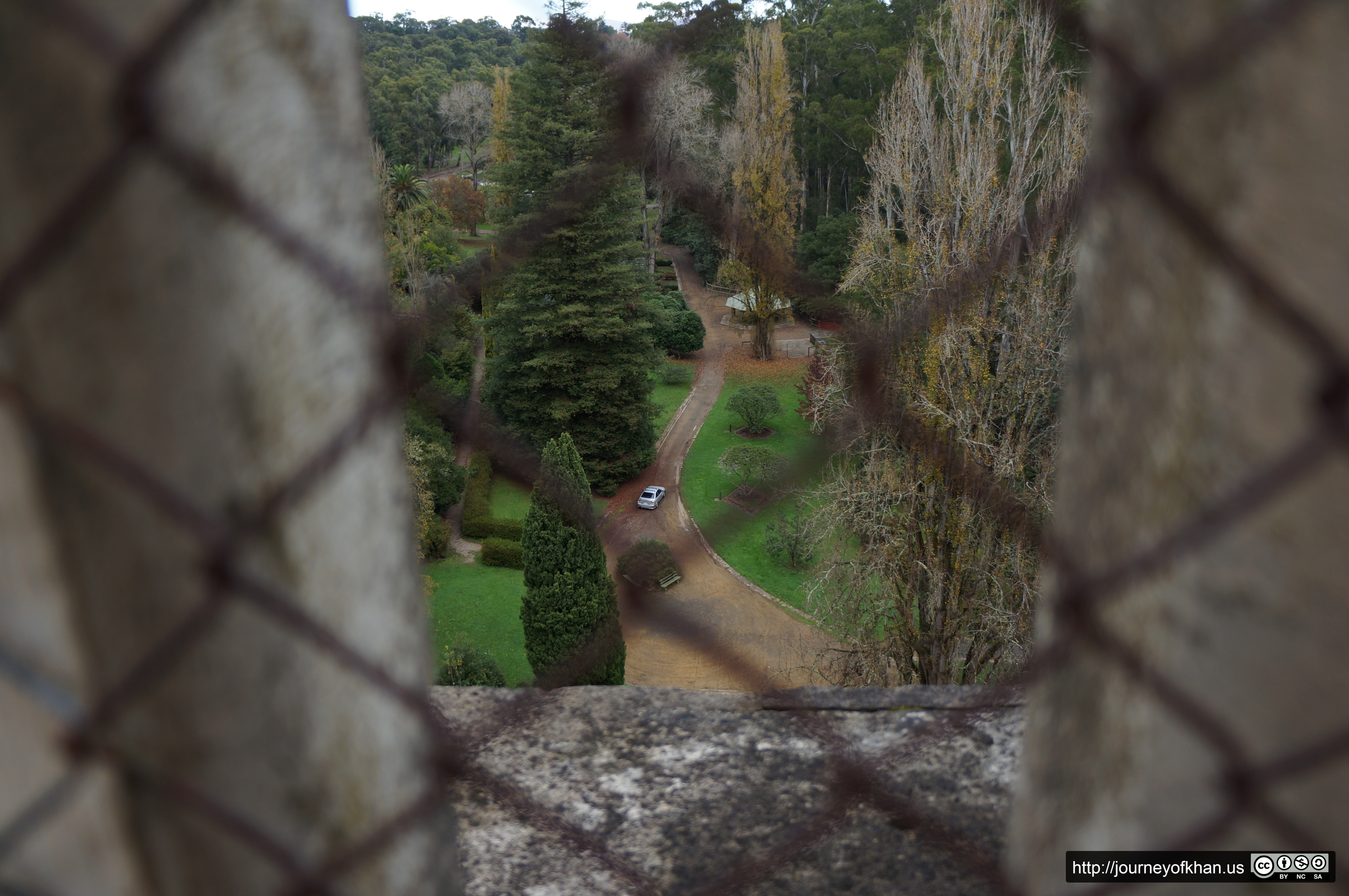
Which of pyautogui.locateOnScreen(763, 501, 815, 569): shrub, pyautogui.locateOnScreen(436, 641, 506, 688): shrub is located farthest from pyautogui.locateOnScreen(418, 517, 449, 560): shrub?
pyautogui.locateOnScreen(763, 501, 815, 569): shrub

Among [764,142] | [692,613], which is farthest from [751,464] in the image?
[764,142]

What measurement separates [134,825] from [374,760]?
0.18ft

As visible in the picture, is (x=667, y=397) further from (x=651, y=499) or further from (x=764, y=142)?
(x=764, y=142)

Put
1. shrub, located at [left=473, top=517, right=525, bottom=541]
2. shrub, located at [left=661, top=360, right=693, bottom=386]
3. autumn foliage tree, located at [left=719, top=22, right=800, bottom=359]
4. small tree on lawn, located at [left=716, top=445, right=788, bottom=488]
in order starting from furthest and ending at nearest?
shrub, located at [left=661, top=360, right=693, bottom=386], shrub, located at [left=473, top=517, right=525, bottom=541], small tree on lawn, located at [left=716, top=445, right=788, bottom=488], autumn foliage tree, located at [left=719, top=22, right=800, bottom=359]

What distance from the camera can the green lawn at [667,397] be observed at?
10.1 meters

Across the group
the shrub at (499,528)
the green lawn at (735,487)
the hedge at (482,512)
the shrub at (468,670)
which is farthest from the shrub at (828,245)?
the shrub at (468,670)

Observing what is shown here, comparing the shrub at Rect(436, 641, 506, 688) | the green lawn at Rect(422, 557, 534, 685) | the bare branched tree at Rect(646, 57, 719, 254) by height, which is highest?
the bare branched tree at Rect(646, 57, 719, 254)

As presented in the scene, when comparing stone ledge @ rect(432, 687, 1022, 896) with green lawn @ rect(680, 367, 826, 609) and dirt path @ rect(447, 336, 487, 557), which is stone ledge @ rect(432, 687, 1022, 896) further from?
dirt path @ rect(447, 336, 487, 557)

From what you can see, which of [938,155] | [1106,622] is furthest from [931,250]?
[1106,622]

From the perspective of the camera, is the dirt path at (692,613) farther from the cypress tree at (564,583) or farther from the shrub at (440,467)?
the shrub at (440,467)

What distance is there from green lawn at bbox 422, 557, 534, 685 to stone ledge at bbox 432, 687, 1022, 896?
5.65 m

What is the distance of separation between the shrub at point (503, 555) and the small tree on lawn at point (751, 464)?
1996 millimetres

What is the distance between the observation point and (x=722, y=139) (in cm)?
954

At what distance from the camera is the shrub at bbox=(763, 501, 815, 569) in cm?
678
